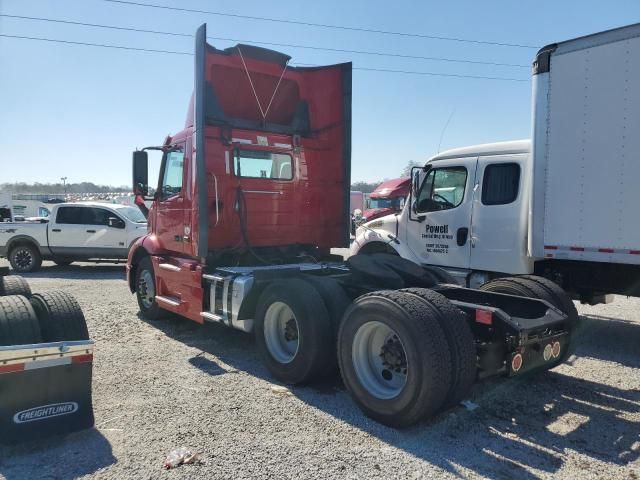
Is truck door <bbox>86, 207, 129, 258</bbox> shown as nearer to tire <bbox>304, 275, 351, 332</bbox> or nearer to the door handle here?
the door handle

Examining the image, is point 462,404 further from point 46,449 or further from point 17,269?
point 17,269

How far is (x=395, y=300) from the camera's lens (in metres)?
4.05

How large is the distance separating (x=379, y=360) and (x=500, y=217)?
3715mm

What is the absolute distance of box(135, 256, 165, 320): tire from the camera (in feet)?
25.5

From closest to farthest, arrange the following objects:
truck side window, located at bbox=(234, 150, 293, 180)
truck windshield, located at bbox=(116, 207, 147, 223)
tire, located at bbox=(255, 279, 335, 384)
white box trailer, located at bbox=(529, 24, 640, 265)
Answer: tire, located at bbox=(255, 279, 335, 384) → white box trailer, located at bbox=(529, 24, 640, 265) → truck side window, located at bbox=(234, 150, 293, 180) → truck windshield, located at bbox=(116, 207, 147, 223)

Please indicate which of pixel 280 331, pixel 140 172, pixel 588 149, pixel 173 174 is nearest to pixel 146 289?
pixel 140 172

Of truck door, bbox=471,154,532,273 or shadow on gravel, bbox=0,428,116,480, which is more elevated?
truck door, bbox=471,154,532,273

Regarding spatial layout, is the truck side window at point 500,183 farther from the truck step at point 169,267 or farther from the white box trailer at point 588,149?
the truck step at point 169,267

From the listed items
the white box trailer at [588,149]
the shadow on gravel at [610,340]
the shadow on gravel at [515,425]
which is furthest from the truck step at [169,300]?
the shadow on gravel at [610,340]

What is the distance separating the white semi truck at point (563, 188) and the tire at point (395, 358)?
1756 mm

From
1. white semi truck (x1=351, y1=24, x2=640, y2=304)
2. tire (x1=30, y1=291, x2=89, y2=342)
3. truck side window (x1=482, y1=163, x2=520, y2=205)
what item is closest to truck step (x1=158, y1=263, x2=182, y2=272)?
tire (x1=30, y1=291, x2=89, y2=342)

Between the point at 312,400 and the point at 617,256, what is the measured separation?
3.73 meters

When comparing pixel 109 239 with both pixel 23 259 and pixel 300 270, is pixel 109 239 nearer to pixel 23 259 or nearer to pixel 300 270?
pixel 23 259

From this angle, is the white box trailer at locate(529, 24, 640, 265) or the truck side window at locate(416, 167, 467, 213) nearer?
the white box trailer at locate(529, 24, 640, 265)
